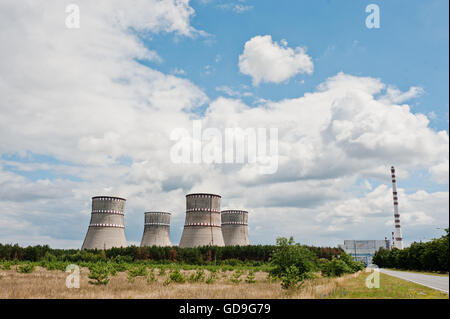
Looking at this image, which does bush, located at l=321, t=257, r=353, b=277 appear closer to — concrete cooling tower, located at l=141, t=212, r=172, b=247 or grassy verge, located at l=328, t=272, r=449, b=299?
grassy verge, located at l=328, t=272, r=449, b=299

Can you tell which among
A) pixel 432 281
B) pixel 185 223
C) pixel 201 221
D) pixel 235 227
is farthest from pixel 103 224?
pixel 432 281

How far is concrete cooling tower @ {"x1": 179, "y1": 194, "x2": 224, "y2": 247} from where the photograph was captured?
5359cm

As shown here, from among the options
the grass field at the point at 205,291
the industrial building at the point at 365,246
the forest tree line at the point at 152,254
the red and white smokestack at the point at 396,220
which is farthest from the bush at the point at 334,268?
the industrial building at the point at 365,246

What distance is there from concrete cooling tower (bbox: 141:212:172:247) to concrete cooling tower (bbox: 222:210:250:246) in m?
10.8

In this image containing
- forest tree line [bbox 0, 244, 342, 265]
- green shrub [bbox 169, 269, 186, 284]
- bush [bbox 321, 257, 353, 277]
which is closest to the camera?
green shrub [bbox 169, 269, 186, 284]

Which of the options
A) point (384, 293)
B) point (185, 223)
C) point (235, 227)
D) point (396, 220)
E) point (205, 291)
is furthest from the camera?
point (396, 220)

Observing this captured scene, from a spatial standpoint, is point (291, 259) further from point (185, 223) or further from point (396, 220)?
point (396, 220)

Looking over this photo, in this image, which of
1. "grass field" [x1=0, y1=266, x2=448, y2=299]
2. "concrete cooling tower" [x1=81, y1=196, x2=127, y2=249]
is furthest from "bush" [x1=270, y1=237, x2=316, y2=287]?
"concrete cooling tower" [x1=81, y1=196, x2=127, y2=249]

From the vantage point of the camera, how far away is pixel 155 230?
215ft

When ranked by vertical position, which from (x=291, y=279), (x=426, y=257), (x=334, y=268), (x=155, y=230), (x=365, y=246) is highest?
(x=155, y=230)

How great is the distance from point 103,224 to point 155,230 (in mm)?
13585
